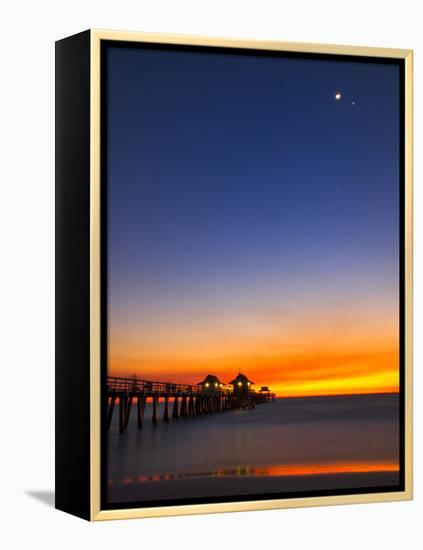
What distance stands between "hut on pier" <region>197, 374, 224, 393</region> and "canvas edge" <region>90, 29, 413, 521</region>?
0.83 metres

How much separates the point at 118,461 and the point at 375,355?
7.06 ft

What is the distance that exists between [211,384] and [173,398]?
306 millimetres

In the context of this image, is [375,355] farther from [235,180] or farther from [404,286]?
[235,180]

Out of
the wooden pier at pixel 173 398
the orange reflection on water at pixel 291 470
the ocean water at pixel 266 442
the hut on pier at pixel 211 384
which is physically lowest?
the orange reflection on water at pixel 291 470

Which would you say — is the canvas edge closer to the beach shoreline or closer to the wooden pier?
the beach shoreline

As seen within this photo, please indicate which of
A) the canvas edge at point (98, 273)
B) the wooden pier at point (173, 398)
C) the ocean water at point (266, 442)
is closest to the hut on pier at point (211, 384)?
the wooden pier at point (173, 398)

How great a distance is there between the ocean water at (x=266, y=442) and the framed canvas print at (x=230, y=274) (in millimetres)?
13

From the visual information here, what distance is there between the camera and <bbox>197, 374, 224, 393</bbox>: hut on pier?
29.3ft

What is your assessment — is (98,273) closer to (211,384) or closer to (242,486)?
(211,384)

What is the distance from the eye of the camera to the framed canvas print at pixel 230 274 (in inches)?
341

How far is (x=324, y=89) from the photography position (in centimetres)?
916

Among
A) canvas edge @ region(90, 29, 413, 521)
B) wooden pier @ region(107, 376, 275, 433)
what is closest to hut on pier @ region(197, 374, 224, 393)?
wooden pier @ region(107, 376, 275, 433)

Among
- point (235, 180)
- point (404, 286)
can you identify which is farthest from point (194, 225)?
point (404, 286)

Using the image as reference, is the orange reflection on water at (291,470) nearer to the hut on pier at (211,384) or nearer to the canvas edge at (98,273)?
the canvas edge at (98,273)
